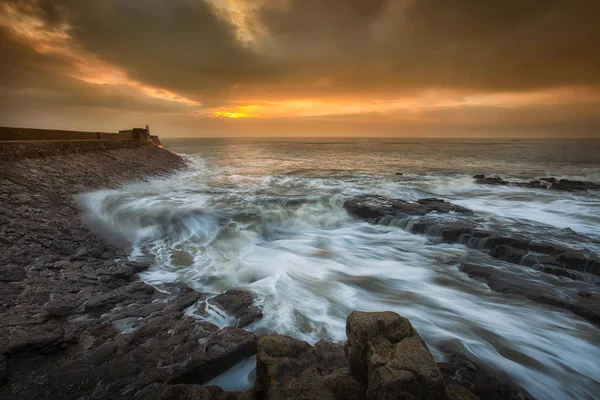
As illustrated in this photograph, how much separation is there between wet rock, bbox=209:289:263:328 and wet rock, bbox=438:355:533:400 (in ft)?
8.38

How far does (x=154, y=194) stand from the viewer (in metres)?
12.5

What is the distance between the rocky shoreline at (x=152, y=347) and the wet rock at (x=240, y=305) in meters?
0.02

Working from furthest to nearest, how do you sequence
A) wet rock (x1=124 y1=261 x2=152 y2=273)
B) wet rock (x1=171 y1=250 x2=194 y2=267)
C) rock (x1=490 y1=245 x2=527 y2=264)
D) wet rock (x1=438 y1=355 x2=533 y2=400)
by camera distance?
rock (x1=490 y1=245 x2=527 y2=264)
wet rock (x1=171 y1=250 x2=194 y2=267)
wet rock (x1=124 y1=261 x2=152 y2=273)
wet rock (x1=438 y1=355 x2=533 y2=400)

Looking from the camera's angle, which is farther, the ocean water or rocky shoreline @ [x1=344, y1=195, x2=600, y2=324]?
rocky shoreline @ [x1=344, y1=195, x2=600, y2=324]

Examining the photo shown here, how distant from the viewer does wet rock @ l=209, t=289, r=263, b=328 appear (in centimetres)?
450

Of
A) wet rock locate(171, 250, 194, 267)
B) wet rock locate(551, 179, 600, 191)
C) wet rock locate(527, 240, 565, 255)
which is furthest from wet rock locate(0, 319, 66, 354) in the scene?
wet rock locate(551, 179, 600, 191)

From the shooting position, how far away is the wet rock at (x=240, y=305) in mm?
4503

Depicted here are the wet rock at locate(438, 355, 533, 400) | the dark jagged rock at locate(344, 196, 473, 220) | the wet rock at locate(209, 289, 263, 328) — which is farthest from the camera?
the dark jagged rock at locate(344, 196, 473, 220)

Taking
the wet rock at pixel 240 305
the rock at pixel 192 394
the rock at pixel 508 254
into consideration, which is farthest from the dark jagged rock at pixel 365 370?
the rock at pixel 508 254

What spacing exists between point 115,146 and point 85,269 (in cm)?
1507

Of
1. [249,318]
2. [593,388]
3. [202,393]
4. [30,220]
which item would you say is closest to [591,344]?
[593,388]

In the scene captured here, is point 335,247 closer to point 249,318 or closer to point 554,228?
point 249,318

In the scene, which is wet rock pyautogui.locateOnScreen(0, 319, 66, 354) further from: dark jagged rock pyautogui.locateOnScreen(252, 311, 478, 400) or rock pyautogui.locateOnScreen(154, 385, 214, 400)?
dark jagged rock pyautogui.locateOnScreen(252, 311, 478, 400)

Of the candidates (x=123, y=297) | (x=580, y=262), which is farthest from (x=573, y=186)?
(x=123, y=297)
